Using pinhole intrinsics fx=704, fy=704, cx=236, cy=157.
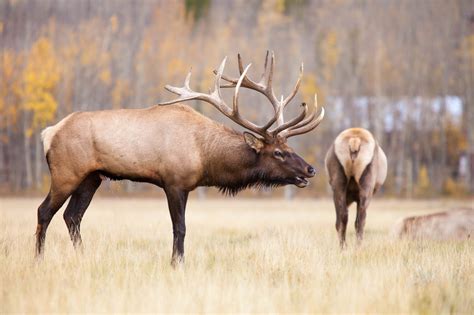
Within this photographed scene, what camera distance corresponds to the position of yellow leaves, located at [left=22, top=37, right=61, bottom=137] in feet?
103

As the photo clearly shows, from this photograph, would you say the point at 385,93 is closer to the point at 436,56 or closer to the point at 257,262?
the point at 436,56

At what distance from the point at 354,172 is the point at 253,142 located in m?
2.08

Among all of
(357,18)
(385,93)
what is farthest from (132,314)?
(357,18)

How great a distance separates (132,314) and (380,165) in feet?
21.1

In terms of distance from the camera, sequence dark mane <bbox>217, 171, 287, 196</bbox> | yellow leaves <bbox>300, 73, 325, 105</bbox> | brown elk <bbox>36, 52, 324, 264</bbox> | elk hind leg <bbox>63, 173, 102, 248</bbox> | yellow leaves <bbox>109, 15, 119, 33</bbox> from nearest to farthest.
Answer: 1. brown elk <bbox>36, 52, 324, 264</bbox>
2. dark mane <bbox>217, 171, 287, 196</bbox>
3. elk hind leg <bbox>63, 173, 102, 248</bbox>
4. yellow leaves <bbox>109, 15, 119, 33</bbox>
5. yellow leaves <bbox>300, 73, 325, 105</bbox>

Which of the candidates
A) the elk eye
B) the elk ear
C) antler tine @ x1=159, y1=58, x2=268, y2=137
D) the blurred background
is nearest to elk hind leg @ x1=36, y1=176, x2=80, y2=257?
antler tine @ x1=159, y1=58, x2=268, y2=137

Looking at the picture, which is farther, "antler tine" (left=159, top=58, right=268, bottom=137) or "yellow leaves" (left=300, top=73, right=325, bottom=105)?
"yellow leaves" (left=300, top=73, right=325, bottom=105)

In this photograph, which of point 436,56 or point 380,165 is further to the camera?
point 436,56

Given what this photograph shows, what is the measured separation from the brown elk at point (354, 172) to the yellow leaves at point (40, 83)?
23285 mm

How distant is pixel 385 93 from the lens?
37531mm

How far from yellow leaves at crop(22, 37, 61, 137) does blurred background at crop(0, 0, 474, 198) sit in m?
0.08

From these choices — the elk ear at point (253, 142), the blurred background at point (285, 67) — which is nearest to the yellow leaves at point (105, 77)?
the blurred background at point (285, 67)

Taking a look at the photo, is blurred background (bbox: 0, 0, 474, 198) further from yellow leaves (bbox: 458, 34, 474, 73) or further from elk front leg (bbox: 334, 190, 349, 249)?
elk front leg (bbox: 334, 190, 349, 249)

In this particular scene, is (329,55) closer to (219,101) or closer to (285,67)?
(285,67)
